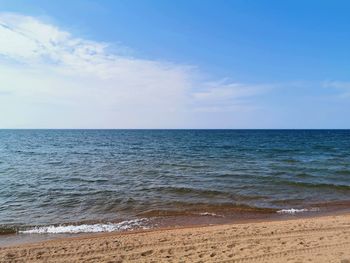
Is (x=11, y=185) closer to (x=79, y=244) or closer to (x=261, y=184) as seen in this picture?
(x=79, y=244)

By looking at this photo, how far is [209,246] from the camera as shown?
7.59 meters

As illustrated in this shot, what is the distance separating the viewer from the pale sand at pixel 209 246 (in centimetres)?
684

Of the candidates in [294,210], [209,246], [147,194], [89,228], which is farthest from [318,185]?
[89,228]

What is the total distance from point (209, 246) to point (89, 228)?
458cm

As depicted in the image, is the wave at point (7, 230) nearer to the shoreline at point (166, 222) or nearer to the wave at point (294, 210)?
the shoreline at point (166, 222)

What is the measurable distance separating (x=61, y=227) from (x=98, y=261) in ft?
13.3

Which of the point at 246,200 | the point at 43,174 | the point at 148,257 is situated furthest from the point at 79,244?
the point at 43,174

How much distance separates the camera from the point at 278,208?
12.7m

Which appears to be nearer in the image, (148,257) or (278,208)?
(148,257)

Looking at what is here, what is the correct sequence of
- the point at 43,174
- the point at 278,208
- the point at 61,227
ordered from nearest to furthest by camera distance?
the point at 61,227 < the point at 278,208 < the point at 43,174

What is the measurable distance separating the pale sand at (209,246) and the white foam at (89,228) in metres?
0.86

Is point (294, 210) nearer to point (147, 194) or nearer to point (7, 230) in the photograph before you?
point (147, 194)

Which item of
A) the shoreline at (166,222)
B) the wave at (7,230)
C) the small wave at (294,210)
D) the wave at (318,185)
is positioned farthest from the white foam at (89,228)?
the wave at (318,185)

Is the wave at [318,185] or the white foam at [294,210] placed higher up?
the wave at [318,185]
